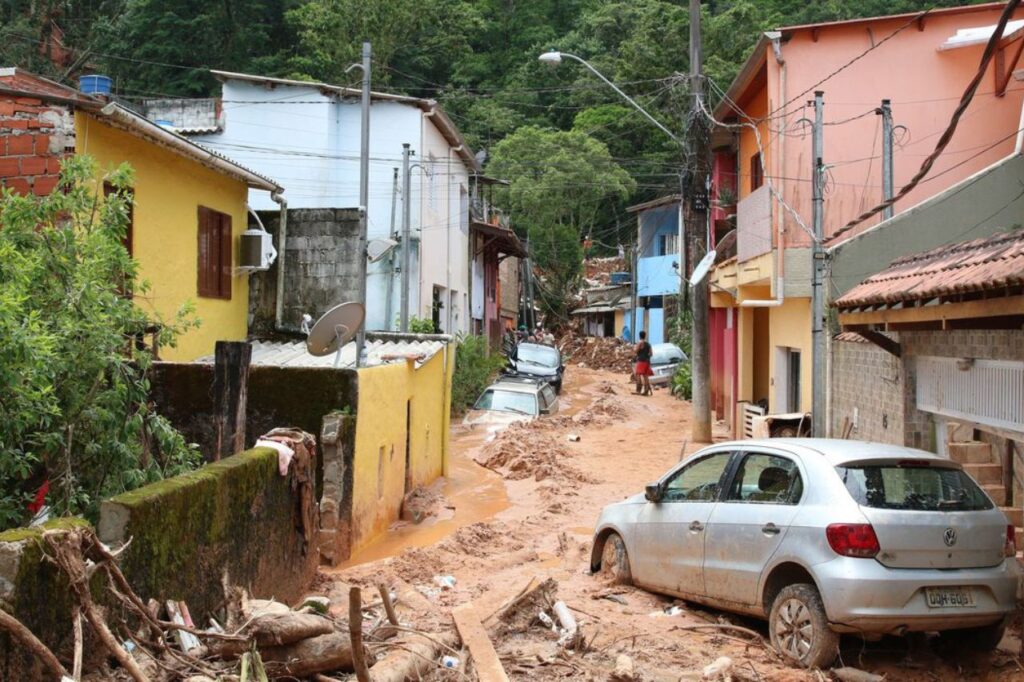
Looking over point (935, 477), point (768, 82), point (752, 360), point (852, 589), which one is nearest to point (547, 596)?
point (852, 589)

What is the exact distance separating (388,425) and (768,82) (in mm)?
8827

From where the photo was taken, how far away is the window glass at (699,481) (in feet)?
26.9

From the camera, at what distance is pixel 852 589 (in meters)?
6.43

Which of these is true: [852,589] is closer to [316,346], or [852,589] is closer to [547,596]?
[547,596]

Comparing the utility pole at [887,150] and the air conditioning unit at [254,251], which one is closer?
the utility pole at [887,150]

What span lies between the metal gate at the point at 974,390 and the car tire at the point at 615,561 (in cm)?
325

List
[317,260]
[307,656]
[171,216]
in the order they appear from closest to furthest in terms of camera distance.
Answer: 1. [307,656]
2. [171,216]
3. [317,260]

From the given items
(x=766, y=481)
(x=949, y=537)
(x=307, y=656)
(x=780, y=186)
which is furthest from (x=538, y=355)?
(x=307, y=656)

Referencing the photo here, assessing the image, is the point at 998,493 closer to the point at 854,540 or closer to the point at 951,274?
the point at 951,274

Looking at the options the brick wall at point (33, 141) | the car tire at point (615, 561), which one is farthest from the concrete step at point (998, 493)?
the brick wall at point (33, 141)

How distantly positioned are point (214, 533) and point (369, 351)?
9.74 meters

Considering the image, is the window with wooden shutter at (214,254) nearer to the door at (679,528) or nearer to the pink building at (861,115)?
the door at (679,528)

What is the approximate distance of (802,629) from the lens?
6.80 metres

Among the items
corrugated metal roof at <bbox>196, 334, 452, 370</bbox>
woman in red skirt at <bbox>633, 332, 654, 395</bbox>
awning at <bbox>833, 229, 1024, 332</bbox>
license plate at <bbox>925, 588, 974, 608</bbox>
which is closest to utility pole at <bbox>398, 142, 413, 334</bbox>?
corrugated metal roof at <bbox>196, 334, 452, 370</bbox>
